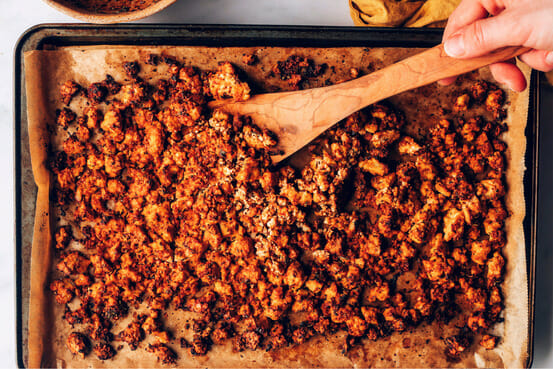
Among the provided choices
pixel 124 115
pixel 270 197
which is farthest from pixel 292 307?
pixel 124 115

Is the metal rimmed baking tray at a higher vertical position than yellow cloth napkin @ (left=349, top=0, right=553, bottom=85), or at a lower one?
lower

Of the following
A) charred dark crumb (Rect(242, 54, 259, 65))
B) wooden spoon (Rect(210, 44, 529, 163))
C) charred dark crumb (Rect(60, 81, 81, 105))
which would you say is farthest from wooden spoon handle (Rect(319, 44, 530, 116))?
charred dark crumb (Rect(60, 81, 81, 105))

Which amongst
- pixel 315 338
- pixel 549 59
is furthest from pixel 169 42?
pixel 549 59

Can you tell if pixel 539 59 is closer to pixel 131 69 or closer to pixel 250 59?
pixel 250 59

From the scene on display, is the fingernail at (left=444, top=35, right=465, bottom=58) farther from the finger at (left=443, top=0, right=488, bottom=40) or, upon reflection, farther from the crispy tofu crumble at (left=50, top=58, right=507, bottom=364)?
Result: the crispy tofu crumble at (left=50, top=58, right=507, bottom=364)

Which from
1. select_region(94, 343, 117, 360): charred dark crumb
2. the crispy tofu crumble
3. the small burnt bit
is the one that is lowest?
select_region(94, 343, 117, 360): charred dark crumb

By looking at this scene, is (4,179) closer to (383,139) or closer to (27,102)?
(27,102)

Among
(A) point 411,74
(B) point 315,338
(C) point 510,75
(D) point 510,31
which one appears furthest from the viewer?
(B) point 315,338
